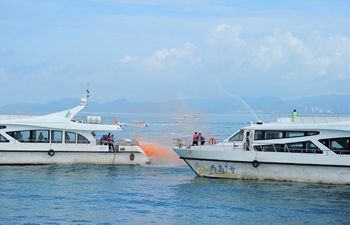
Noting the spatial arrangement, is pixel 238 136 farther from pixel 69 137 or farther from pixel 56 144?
pixel 56 144

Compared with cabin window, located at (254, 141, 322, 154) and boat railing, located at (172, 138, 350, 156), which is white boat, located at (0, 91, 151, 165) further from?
cabin window, located at (254, 141, 322, 154)

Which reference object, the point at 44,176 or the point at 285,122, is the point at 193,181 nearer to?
the point at 285,122

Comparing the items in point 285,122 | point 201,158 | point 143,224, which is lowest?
point 143,224

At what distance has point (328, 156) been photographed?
29.9m

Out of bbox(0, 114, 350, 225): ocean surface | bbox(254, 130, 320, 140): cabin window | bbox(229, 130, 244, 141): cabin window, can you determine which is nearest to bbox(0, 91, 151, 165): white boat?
bbox(0, 114, 350, 225): ocean surface

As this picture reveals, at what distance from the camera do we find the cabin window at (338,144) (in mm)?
30094

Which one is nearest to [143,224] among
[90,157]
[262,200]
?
[262,200]

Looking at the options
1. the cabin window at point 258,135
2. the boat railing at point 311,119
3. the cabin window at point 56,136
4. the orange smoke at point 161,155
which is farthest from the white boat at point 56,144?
the boat railing at point 311,119

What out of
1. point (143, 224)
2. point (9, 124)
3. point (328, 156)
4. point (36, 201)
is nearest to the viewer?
point (143, 224)

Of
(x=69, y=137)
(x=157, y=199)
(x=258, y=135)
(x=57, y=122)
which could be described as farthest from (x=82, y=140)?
(x=157, y=199)

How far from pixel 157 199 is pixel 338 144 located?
9.78 meters

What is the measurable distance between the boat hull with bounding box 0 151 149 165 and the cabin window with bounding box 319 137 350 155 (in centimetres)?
1279

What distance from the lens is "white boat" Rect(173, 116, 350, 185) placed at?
30.1 metres

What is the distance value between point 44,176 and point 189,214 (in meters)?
11.9
